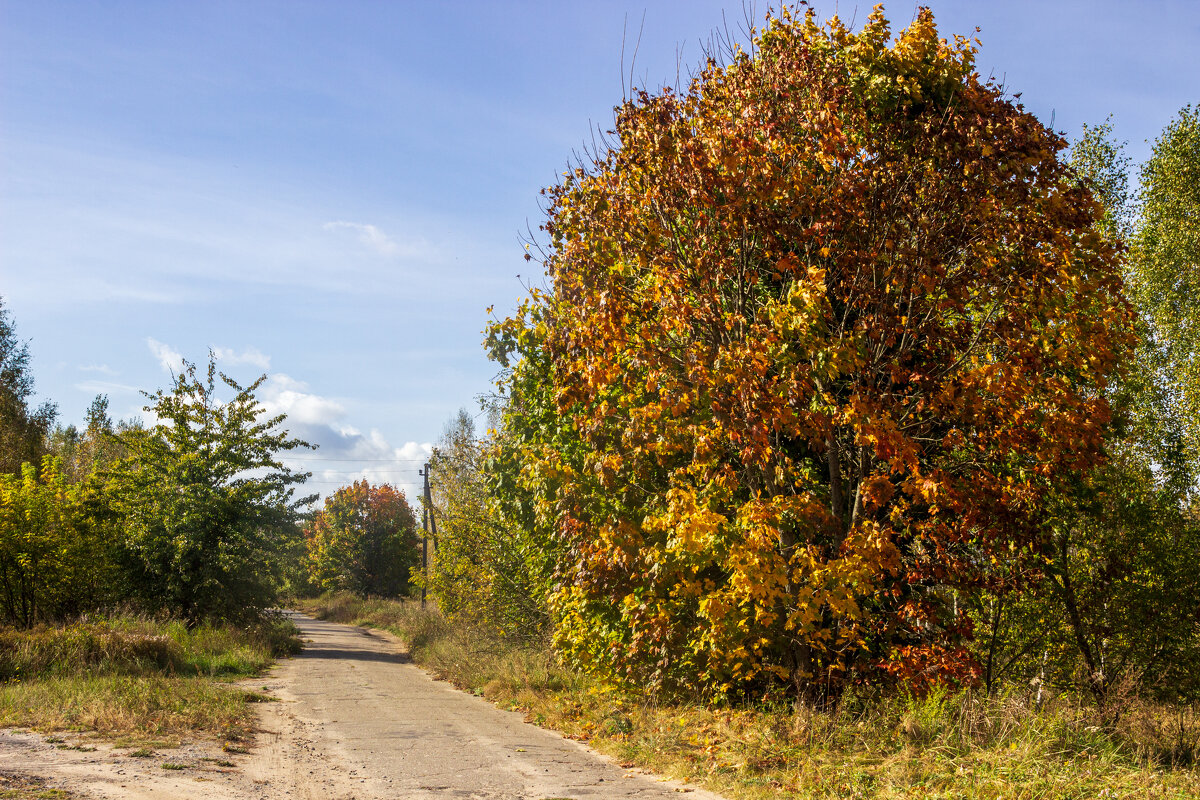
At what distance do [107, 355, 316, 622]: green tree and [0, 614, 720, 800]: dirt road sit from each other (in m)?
9.55

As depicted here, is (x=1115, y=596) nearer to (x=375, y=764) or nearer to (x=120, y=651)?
(x=375, y=764)

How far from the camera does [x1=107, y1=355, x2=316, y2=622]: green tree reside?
21.5 meters

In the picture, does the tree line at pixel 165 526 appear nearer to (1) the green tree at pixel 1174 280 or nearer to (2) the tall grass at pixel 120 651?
(2) the tall grass at pixel 120 651

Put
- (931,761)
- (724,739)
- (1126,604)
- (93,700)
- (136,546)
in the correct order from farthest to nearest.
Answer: (136,546) → (1126,604) → (93,700) → (724,739) → (931,761)

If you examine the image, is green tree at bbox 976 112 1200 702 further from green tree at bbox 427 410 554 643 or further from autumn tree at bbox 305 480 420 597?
autumn tree at bbox 305 480 420 597

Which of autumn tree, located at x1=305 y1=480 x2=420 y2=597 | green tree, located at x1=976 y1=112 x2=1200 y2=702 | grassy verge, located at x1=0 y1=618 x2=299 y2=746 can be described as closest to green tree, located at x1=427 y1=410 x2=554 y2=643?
grassy verge, located at x1=0 y1=618 x2=299 y2=746

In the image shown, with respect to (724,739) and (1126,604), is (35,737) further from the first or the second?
(1126,604)

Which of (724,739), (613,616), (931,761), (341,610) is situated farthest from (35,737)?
(341,610)

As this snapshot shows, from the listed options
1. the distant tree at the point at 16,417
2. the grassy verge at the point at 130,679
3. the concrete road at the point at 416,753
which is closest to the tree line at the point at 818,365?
the concrete road at the point at 416,753

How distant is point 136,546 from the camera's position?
21.2 metres

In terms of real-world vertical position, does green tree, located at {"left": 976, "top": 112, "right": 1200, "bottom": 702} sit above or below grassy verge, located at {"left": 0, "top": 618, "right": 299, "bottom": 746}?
above

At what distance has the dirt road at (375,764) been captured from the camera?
7.65m

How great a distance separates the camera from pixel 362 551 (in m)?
53.0

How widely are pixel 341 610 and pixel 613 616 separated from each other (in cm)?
3992
